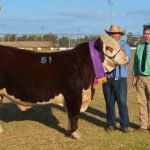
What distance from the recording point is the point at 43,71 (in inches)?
348

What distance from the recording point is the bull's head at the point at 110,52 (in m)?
8.95

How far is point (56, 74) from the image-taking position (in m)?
8.84

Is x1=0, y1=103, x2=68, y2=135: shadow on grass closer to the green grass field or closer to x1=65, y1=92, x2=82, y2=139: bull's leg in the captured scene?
the green grass field

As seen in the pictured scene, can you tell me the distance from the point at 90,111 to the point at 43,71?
12.3 ft

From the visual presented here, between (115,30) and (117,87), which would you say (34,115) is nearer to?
(117,87)

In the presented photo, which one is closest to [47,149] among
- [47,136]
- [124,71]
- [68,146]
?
[68,146]

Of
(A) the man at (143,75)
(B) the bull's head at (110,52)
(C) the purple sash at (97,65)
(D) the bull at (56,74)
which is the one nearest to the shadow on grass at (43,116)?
(A) the man at (143,75)

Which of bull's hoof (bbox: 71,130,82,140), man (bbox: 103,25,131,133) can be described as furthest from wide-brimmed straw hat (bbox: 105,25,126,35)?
bull's hoof (bbox: 71,130,82,140)

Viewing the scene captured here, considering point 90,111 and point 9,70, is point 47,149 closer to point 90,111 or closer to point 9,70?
point 9,70

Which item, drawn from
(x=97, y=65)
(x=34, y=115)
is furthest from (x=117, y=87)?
(x=34, y=115)

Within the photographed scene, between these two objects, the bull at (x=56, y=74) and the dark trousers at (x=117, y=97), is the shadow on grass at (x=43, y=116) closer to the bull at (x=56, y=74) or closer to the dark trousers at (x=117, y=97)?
the dark trousers at (x=117, y=97)

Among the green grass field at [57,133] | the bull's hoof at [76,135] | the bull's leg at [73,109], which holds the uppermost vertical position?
the bull's leg at [73,109]

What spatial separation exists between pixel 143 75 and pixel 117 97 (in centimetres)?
70

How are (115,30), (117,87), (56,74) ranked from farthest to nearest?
(117,87)
(115,30)
(56,74)
